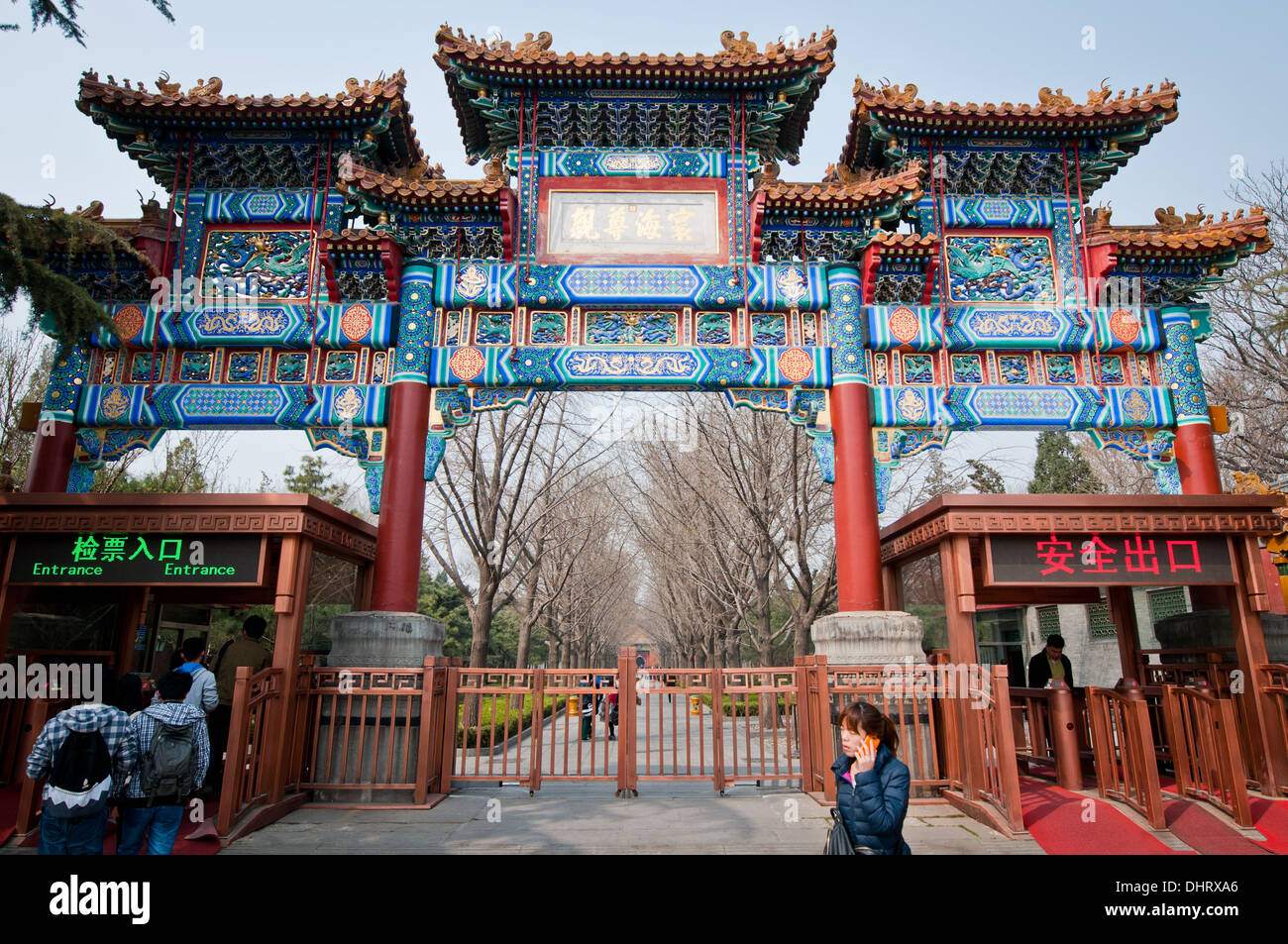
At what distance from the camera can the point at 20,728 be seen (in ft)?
26.9

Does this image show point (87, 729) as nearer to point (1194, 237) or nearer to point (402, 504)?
point (402, 504)

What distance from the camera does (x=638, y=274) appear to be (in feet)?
35.0

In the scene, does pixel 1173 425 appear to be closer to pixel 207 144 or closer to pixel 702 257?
pixel 702 257

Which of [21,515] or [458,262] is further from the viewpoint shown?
[458,262]

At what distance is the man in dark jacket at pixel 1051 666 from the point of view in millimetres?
9305

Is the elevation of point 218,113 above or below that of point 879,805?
above

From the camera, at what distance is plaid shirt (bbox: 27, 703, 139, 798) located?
4.77m

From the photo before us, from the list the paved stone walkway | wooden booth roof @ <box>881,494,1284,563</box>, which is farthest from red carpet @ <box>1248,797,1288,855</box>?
wooden booth roof @ <box>881,494,1284,563</box>

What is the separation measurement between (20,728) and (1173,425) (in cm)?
1411

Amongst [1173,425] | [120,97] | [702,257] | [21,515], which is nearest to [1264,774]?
[1173,425]

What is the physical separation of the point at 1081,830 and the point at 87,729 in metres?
7.36

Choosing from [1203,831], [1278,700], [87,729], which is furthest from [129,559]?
[1278,700]

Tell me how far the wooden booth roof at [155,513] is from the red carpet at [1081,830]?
7.16 m
